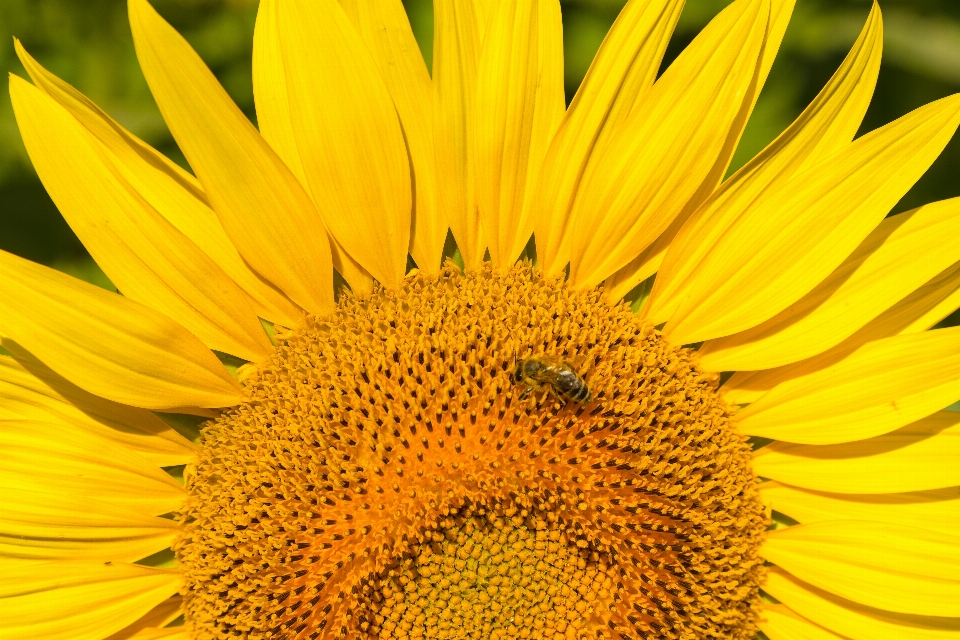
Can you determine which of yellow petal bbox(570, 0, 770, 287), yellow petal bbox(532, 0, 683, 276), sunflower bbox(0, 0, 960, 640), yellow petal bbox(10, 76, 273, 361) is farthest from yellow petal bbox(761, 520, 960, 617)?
yellow petal bbox(10, 76, 273, 361)

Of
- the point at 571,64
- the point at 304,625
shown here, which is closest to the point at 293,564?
the point at 304,625

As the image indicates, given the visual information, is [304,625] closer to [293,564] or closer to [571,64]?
[293,564]

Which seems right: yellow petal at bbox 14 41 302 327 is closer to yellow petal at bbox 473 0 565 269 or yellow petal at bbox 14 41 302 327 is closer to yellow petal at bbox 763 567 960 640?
yellow petal at bbox 473 0 565 269

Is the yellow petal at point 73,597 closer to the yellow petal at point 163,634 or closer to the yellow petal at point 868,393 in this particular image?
the yellow petal at point 163,634

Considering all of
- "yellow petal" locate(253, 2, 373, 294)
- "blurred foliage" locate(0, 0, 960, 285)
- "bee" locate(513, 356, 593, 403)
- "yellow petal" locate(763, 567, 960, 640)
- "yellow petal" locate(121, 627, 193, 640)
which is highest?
"blurred foliage" locate(0, 0, 960, 285)

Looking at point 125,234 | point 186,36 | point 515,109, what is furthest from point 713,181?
point 186,36

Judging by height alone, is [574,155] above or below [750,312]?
above
